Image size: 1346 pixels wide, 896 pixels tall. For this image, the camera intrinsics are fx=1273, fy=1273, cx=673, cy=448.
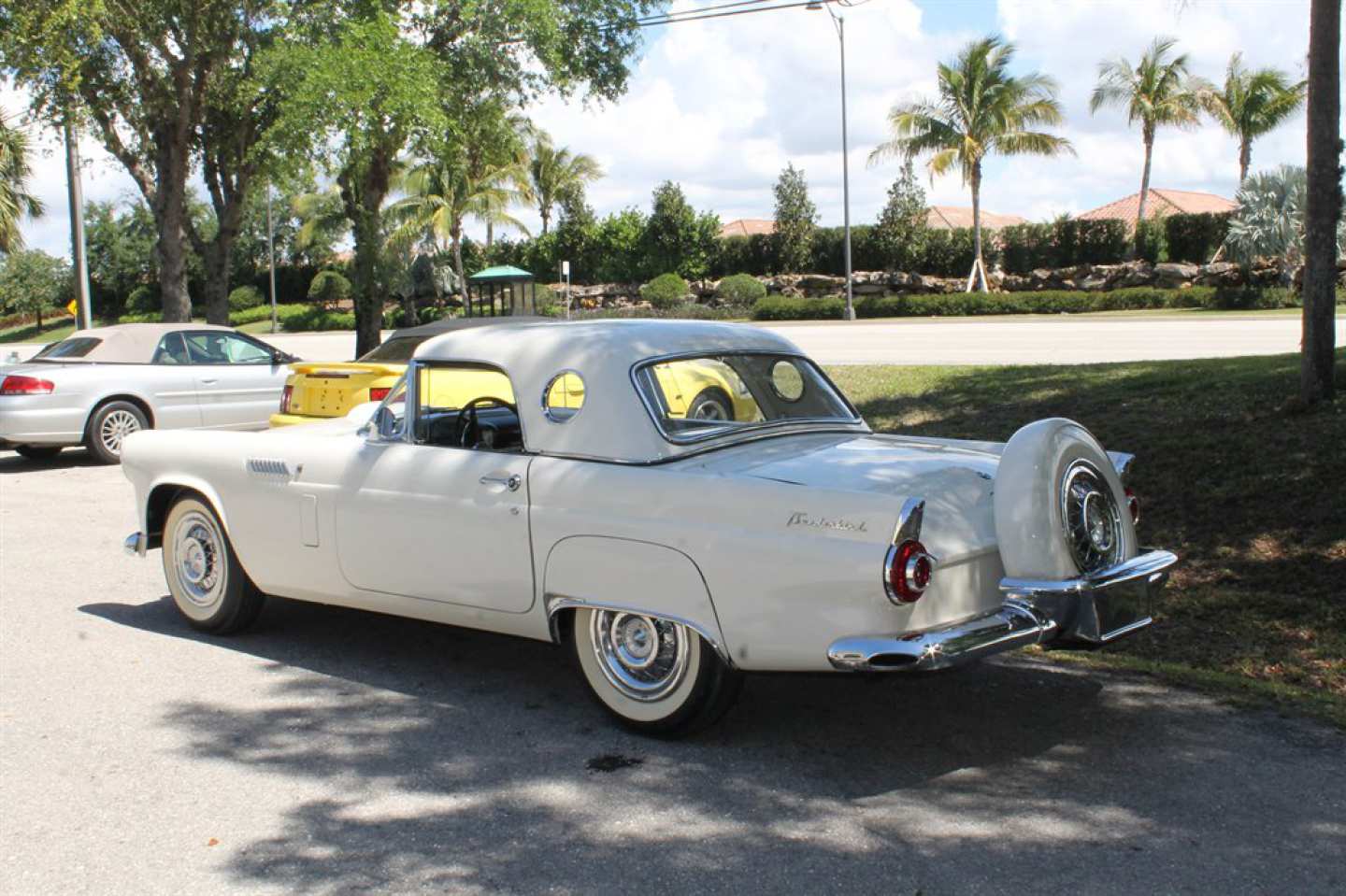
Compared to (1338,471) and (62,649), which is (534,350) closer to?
(62,649)

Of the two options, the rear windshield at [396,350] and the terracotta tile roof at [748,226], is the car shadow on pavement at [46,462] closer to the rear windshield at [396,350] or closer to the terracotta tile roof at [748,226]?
the rear windshield at [396,350]

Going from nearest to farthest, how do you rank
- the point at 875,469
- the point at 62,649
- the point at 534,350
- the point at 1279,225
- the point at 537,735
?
the point at 875,469
the point at 537,735
the point at 534,350
the point at 62,649
the point at 1279,225

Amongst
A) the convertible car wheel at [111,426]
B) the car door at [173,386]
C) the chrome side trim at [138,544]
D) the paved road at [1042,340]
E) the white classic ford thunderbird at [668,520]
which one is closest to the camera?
the white classic ford thunderbird at [668,520]

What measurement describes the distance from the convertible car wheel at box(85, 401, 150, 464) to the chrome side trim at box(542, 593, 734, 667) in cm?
1014

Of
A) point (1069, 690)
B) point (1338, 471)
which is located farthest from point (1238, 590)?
point (1069, 690)

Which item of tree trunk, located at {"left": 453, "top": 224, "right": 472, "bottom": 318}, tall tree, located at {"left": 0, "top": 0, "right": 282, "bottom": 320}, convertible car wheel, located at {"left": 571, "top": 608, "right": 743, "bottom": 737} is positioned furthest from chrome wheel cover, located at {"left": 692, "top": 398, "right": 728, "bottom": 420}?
tree trunk, located at {"left": 453, "top": 224, "right": 472, "bottom": 318}

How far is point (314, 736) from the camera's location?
514cm

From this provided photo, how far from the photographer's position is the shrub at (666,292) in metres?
48.7

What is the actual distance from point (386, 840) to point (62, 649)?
323cm

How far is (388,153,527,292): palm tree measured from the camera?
178 ft

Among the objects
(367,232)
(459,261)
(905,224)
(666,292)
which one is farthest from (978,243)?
(367,232)

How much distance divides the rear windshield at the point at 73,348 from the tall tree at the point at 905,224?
38.8m

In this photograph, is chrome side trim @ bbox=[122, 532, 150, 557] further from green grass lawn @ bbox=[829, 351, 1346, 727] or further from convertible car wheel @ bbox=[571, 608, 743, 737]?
green grass lawn @ bbox=[829, 351, 1346, 727]

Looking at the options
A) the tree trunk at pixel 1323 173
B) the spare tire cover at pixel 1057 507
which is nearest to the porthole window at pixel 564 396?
the spare tire cover at pixel 1057 507
